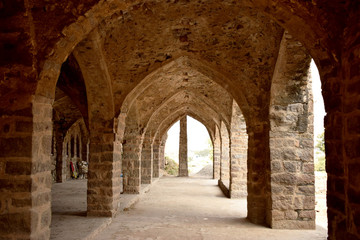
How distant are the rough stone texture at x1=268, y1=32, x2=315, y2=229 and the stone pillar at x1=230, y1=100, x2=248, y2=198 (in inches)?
136

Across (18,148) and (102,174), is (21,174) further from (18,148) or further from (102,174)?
(102,174)

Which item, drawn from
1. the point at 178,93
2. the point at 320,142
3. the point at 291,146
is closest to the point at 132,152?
the point at 178,93

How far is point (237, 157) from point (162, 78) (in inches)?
121

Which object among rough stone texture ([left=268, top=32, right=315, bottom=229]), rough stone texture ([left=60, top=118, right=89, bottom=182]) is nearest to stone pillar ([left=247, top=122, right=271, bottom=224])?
rough stone texture ([left=268, top=32, right=315, bottom=229])

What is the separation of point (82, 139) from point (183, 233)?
11208 millimetres

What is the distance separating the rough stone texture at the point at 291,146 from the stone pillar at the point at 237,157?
3.44m

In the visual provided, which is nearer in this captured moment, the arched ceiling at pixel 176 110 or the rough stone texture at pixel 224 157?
the arched ceiling at pixel 176 110

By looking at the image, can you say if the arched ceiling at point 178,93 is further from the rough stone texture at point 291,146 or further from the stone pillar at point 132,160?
the rough stone texture at point 291,146

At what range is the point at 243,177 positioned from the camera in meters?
8.52

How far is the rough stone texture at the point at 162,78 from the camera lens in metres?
2.52

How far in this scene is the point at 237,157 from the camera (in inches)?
342

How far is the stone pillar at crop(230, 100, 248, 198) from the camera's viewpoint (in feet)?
28.0

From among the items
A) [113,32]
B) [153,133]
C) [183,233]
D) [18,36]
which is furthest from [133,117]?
[18,36]

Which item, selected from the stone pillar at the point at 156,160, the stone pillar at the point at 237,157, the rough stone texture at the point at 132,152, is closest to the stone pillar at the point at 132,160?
the rough stone texture at the point at 132,152
